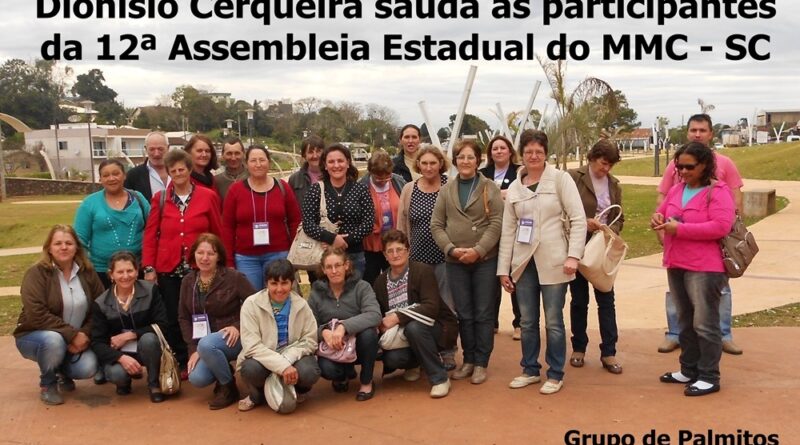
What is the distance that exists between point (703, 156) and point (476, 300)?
5.79ft

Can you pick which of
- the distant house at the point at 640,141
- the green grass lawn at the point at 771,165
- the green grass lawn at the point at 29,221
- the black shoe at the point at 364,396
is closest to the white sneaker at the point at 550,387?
the black shoe at the point at 364,396

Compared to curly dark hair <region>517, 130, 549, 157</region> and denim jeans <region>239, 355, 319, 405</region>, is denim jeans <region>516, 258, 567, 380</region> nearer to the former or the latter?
curly dark hair <region>517, 130, 549, 157</region>

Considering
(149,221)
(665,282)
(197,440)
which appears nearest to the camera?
(197,440)

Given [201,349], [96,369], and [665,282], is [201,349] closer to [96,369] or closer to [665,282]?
[96,369]

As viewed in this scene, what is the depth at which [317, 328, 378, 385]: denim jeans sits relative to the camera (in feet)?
16.0

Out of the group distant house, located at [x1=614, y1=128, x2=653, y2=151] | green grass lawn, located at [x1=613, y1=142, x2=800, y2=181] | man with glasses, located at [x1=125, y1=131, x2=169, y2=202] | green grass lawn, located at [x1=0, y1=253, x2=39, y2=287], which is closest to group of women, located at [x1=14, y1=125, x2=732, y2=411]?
man with glasses, located at [x1=125, y1=131, x2=169, y2=202]

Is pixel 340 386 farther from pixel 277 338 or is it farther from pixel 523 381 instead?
pixel 523 381

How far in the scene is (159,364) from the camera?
5047 mm

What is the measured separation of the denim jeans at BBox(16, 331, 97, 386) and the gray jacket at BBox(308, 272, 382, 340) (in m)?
1.61

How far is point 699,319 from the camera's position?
4730 millimetres

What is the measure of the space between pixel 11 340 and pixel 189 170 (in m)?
3.03

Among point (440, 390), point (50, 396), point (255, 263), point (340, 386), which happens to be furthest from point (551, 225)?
point (50, 396)

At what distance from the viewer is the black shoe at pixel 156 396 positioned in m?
5.00

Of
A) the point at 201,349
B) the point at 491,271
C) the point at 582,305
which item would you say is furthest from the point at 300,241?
the point at 582,305
